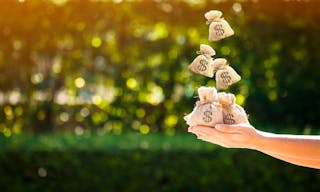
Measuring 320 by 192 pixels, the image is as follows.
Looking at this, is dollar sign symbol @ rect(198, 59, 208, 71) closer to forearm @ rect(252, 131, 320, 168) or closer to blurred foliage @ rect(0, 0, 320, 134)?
forearm @ rect(252, 131, 320, 168)

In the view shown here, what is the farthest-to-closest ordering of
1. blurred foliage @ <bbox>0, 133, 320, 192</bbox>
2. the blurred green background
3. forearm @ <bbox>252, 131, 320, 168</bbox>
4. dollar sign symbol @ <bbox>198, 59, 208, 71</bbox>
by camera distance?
the blurred green background → blurred foliage @ <bbox>0, 133, 320, 192</bbox> → dollar sign symbol @ <bbox>198, 59, 208, 71</bbox> → forearm @ <bbox>252, 131, 320, 168</bbox>

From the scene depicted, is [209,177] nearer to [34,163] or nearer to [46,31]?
[34,163]

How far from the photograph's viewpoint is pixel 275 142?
2.80m

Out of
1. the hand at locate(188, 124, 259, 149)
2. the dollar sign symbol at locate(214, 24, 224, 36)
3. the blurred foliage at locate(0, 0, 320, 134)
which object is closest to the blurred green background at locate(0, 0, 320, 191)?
the blurred foliage at locate(0, 0, 320, 134)

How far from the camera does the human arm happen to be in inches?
110

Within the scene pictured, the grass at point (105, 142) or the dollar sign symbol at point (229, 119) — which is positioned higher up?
the dollar sign symbol at point (229, 119)

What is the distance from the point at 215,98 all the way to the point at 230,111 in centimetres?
9

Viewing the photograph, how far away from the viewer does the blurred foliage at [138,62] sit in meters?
6.32

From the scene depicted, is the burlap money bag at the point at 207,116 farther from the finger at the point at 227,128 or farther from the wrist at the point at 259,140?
the wrist at the point at 259,140

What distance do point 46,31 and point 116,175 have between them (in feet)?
4.42

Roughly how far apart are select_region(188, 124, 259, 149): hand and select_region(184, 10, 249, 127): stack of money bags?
4 cm

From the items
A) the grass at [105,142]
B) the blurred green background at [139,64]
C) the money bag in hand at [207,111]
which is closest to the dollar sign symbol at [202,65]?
the money bag in hand at [207,111]

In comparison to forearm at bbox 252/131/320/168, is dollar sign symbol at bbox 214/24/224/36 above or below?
above

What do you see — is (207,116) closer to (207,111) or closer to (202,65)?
(207,111)
